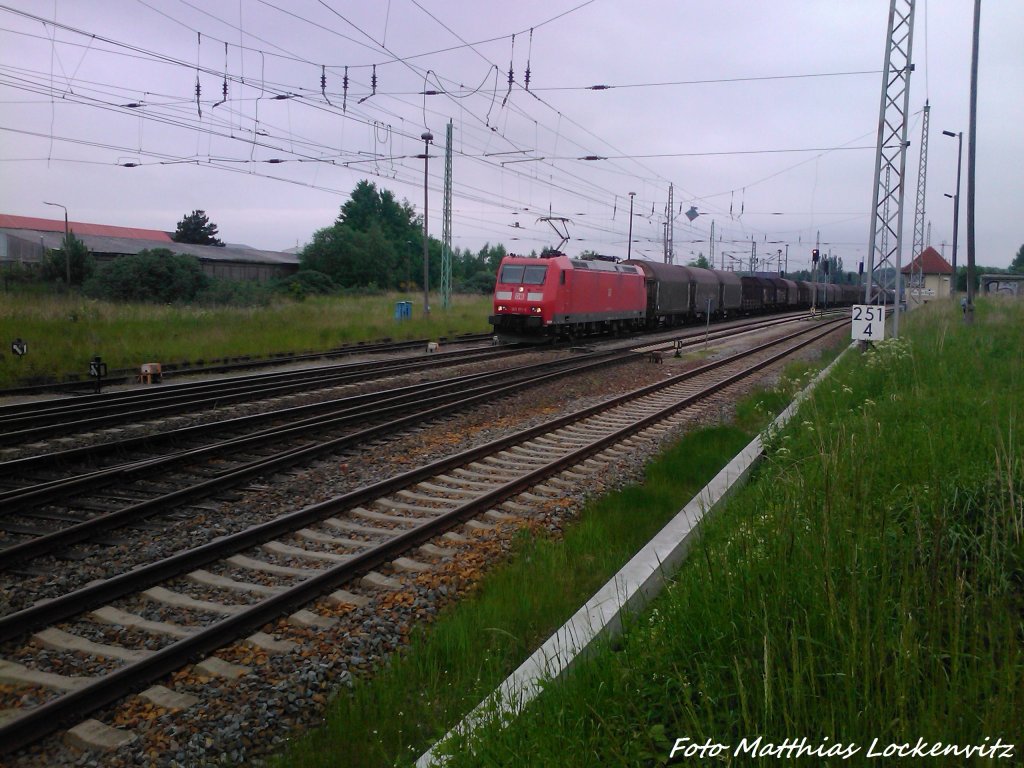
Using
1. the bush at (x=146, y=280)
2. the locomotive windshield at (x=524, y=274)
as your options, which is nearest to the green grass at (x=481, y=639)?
the locomotive windshield at (x=524, y=274)

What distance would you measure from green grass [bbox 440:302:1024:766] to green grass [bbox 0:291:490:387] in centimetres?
1692

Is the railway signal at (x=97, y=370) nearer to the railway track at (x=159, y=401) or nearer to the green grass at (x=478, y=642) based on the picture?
the railway track at (x=159, y=401)

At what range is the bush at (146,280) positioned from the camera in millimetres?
37406

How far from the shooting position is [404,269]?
7069cm

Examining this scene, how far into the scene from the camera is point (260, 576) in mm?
6109

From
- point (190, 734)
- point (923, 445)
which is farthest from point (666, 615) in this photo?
point (923, 445)

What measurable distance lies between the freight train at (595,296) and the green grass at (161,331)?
5377mm

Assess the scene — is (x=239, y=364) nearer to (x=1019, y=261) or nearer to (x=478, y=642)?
(x=478, y=642)

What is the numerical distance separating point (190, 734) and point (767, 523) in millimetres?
3331

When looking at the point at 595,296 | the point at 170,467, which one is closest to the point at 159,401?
the point at 170,467

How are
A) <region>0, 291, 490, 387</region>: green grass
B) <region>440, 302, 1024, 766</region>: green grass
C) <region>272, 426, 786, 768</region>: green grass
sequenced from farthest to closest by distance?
<region>0, 291, 490, 387</region>: green grass
<region>272, 426, 786, 768</region>: green grass
<region>440, 302, 1024, 766</region>: green grass

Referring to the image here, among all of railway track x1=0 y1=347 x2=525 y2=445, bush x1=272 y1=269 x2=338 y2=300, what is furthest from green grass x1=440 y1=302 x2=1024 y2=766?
bush x1=272 y1=269 x2=338 y2=300

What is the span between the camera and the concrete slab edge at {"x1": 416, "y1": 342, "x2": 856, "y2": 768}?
11.5 ft

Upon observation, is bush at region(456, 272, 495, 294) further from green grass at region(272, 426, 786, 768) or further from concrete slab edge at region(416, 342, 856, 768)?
concrete slab edge at region(416, 342, 856, 768)
